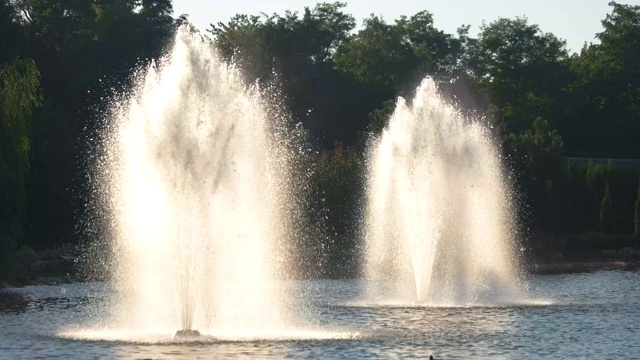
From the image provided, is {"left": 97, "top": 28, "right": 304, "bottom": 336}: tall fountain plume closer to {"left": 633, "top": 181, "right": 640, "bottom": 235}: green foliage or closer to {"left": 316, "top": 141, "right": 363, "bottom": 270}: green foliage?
{"left": 316, "top": 141, "right": 363, "bottom": 270}: green foliage

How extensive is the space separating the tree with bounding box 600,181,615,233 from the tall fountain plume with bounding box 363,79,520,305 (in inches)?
747

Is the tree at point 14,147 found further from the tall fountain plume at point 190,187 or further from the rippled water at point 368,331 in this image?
the tall fountain plume at point 190,187

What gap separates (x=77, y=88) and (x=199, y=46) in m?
43.5

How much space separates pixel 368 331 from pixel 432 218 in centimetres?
1164

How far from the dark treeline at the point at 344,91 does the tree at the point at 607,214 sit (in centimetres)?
8

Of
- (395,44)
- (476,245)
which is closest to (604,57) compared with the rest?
(395,44)

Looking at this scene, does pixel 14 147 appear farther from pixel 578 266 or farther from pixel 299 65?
pixel 299 65

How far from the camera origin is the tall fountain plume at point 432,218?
1592 inches

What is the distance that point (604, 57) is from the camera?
356 feet

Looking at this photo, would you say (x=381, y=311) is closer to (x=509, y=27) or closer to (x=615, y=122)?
(x=615, y=122)

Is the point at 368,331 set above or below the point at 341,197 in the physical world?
below

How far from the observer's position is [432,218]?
133 feet

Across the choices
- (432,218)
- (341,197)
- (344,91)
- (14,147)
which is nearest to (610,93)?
(344,91)

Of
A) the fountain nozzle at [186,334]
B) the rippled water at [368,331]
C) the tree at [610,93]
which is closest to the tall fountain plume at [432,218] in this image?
the rippled water at [368,331]
